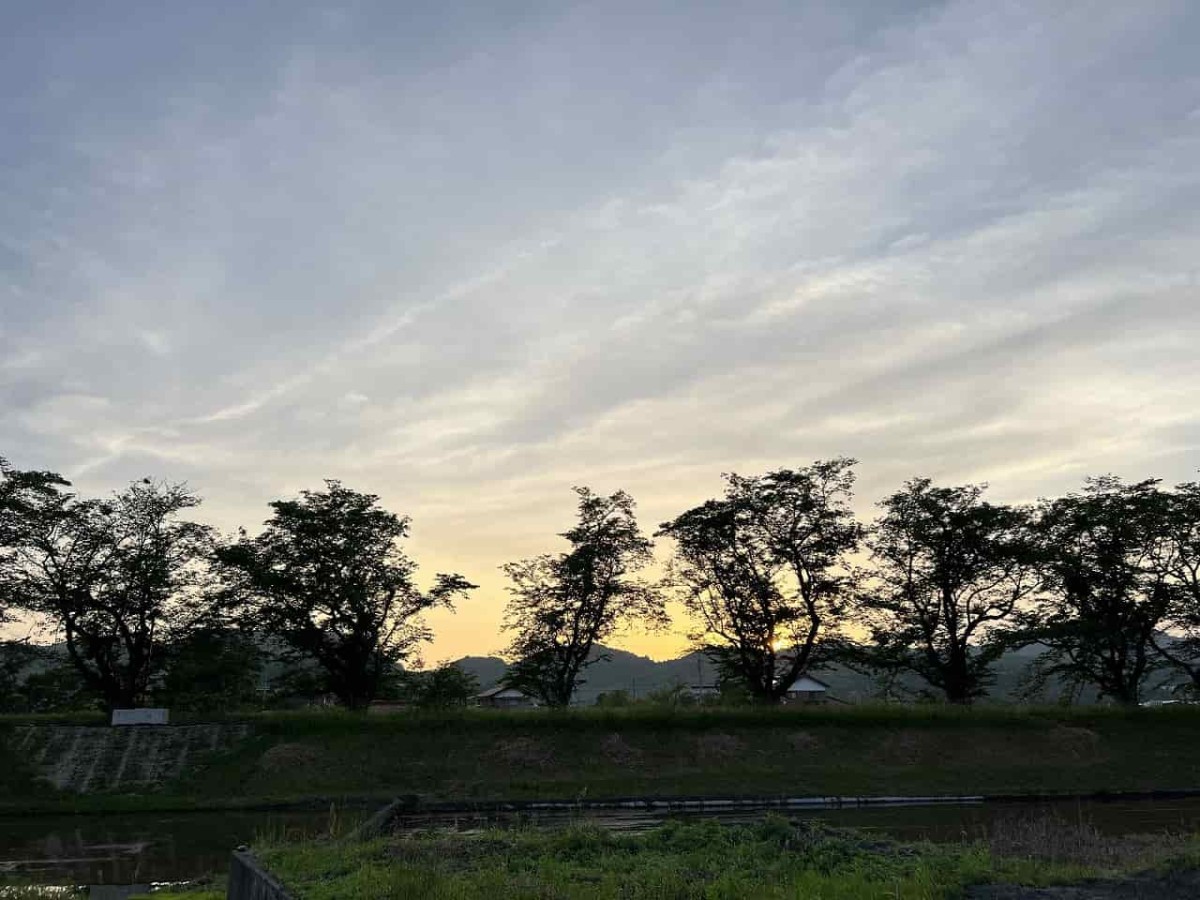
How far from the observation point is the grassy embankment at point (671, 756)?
37.4 meters

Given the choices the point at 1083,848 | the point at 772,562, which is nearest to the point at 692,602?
the point at 772,562

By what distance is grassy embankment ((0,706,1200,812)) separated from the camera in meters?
37.4

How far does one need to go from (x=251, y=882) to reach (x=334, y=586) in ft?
130

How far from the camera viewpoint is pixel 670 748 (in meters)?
42.8

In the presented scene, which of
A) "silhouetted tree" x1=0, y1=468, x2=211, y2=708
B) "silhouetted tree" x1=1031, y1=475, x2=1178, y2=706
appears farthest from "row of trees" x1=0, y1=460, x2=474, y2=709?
"silhouetted tree" x1=1031, y1=475, x2=1178, y2=706

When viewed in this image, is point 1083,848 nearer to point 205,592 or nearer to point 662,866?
point 662,866

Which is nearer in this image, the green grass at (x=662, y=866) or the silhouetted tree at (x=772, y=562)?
the green grass at (x=662, y=866)

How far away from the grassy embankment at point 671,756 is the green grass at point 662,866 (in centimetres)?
2075

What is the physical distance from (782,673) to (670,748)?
58.1ft

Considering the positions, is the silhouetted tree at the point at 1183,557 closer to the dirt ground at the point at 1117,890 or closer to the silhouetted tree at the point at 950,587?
the silhouetted tree at the point at 950,587

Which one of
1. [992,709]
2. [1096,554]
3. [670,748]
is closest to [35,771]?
[670,748]

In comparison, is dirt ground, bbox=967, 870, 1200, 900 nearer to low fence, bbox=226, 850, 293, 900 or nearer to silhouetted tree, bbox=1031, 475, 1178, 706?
low fence, bbox=226, 850, 293, 900

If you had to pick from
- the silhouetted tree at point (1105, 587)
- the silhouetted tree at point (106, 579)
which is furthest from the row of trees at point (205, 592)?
the silhouetted tree at point (1105, 587)

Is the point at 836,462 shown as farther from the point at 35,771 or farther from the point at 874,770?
the point at 35,771
